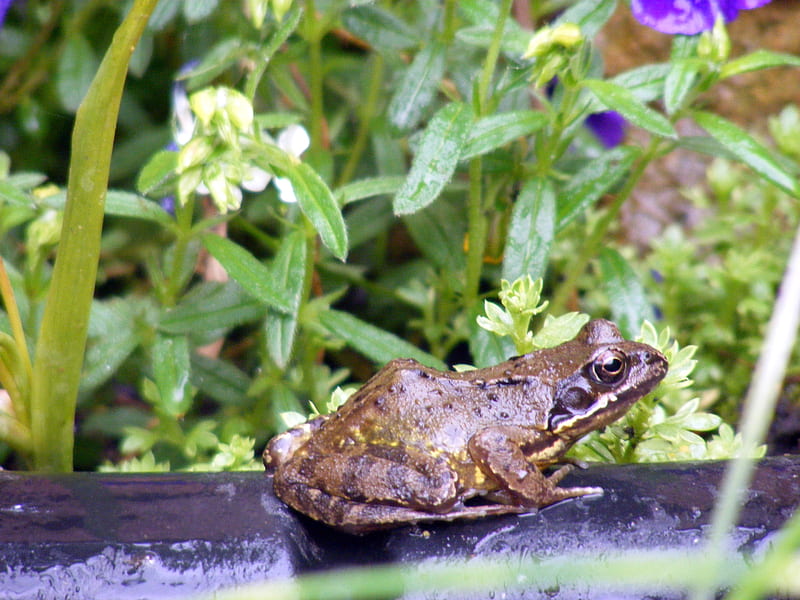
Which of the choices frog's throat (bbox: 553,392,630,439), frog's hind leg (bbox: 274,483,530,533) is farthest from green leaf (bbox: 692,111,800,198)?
frog's hind leg (bbox: 274,483,530,533)

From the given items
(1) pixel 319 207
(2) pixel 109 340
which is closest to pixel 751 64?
(1) pixel 319 207

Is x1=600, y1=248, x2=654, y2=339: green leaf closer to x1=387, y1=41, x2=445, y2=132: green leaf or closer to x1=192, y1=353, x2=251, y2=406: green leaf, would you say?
x1=387, y1=41, x2=445, y2=132: green leaf

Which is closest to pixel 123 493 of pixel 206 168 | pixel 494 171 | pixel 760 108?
pixel 206 168

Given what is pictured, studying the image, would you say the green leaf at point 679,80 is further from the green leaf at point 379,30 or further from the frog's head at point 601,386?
the green leaf at point 379,30

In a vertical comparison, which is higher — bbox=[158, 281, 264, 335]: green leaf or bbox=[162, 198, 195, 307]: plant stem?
bbox=[162, 198, 195, 307]: plant stem

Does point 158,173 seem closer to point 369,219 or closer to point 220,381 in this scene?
point 220,381

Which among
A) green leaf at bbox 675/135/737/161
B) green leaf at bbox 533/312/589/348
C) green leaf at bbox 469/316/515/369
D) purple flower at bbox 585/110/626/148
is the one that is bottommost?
green leaf at bbox 469/316/515/369

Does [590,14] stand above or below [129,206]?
above
